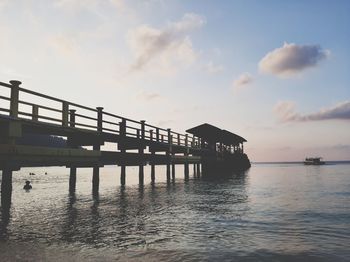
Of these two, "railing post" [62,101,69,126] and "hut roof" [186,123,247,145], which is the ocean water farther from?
"hut roof" [186,123,247,145]

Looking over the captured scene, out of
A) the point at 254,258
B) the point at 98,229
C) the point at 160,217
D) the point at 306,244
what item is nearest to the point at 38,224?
the point at 98,229

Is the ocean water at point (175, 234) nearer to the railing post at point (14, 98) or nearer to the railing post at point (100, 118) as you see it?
the railing post at point (14, 98)

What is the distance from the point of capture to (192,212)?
10.4 m

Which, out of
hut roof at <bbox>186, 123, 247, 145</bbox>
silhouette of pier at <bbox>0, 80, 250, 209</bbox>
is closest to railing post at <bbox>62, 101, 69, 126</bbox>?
silhouette of pier at <bbox>0, 80, 250, 209</bbox>

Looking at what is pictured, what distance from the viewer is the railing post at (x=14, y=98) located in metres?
9.51

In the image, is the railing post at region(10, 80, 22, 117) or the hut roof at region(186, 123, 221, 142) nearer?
the railing post at region(10, 80, 22, 117)

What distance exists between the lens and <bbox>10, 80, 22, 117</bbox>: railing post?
9508 mm

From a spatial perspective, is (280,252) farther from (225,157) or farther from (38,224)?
(225,157)

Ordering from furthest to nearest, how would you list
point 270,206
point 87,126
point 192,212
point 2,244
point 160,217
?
point 87,126
point 270,206
point 192,212
point 160,217
point 2,244

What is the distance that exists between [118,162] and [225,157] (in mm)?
25615

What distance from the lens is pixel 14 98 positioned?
959 centimetres

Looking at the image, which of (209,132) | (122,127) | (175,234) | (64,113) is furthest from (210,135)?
(175,234)

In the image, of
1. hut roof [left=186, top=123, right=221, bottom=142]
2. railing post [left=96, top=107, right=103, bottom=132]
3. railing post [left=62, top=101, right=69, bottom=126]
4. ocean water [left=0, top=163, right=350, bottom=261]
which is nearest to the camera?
ocean water [left=0, top=163, right=350, bottom=261]

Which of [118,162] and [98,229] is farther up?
[118,162]
